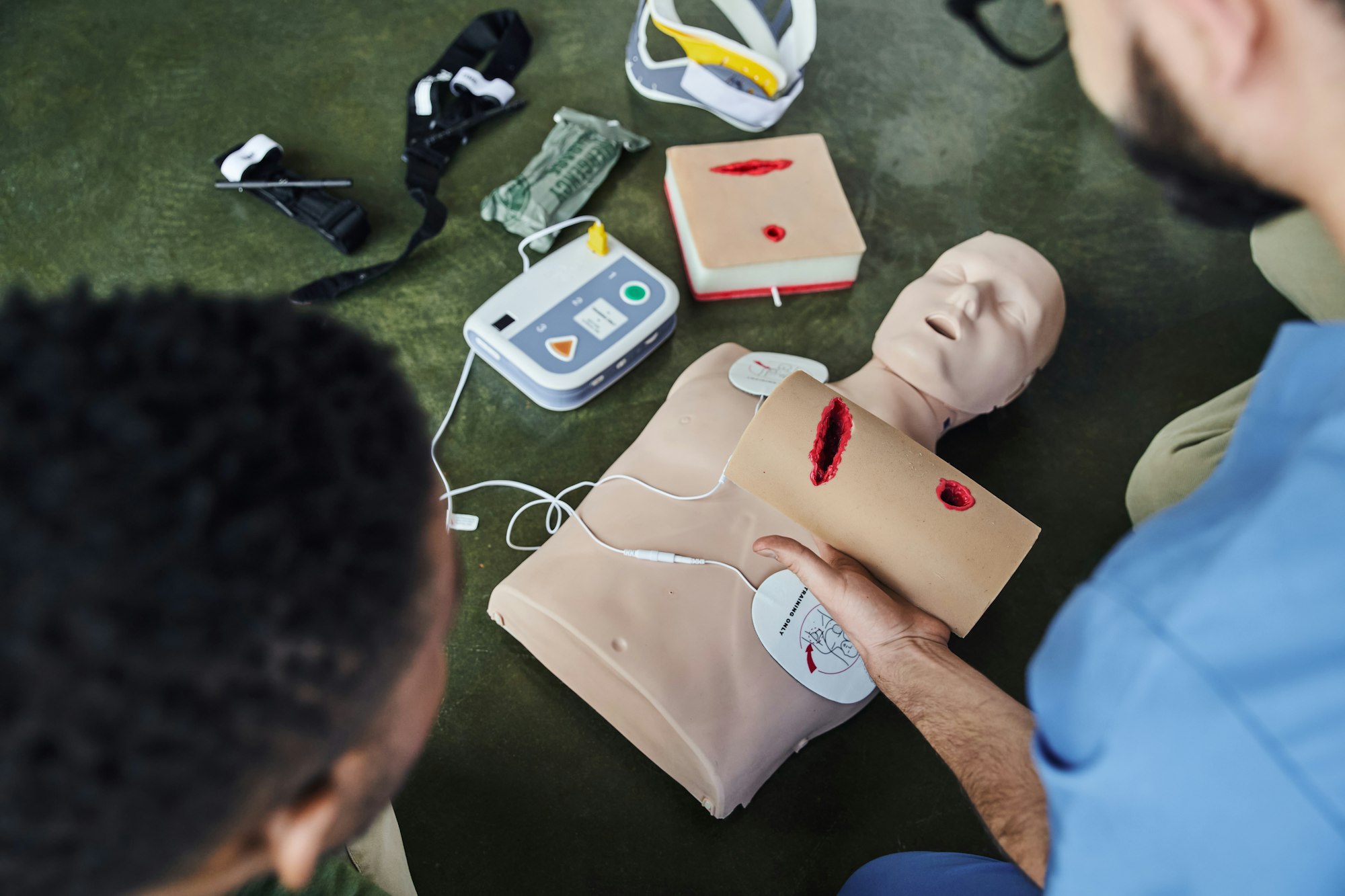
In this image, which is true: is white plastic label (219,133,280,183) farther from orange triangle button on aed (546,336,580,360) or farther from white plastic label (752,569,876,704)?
white plastic label (752,569,876,704)

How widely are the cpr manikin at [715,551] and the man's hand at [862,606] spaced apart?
112mm

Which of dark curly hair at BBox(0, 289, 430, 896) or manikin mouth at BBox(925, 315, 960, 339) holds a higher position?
dark curly hair at BBox(0, 289, 430, 896)

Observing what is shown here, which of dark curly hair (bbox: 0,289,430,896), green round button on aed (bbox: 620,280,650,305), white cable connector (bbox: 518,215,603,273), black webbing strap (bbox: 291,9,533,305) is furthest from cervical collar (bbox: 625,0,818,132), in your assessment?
dark curly hair (bbox: 0,289,430,896)

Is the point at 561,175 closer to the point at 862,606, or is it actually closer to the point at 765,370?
the point at 765,370

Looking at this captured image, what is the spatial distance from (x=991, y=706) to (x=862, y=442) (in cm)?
34

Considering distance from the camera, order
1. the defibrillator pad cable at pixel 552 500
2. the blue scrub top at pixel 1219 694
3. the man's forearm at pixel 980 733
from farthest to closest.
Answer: the defibrillator pad cable at pixel 552 500 < the man's forearm at pixel 980 733 < the blue scrub top at pixel 1219 694

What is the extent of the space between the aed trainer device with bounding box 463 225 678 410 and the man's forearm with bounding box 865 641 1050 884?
2.13 feet

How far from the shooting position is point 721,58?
1.57 metres

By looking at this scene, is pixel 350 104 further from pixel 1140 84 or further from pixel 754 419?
pixel 1140 84

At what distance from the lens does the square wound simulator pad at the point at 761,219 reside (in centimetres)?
144

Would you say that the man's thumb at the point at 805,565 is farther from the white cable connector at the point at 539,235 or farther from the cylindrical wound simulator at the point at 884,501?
the white cable connector at the point at 539,235

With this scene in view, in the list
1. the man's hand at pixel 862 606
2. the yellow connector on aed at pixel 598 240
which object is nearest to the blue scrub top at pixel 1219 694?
the man's hand at pixel 862 606

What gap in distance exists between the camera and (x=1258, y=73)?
22.0 inches

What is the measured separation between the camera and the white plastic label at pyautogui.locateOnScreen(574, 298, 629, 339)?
4.47ft
